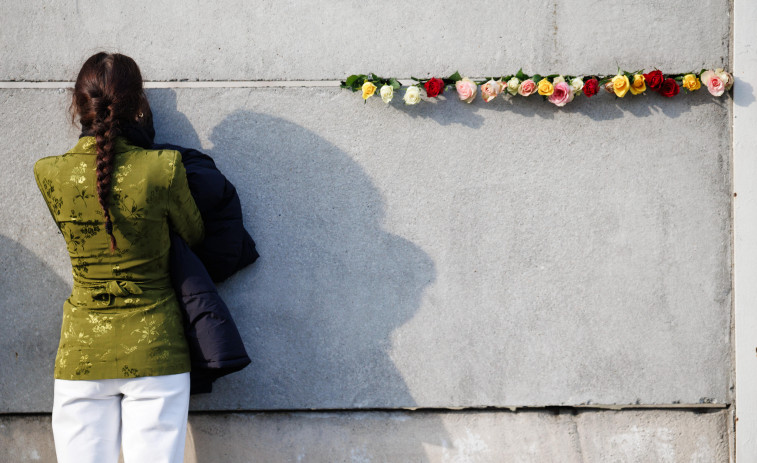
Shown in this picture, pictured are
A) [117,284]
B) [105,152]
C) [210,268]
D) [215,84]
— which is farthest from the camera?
[215,84]

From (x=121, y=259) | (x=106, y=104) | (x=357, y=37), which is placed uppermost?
(x=357, y=37)

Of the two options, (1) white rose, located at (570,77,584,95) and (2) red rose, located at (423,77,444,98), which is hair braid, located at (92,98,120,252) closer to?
(2) red rose, located at (423,77,444,98)

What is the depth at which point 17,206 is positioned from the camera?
9.76 ft

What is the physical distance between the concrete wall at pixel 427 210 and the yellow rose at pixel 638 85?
0.31ft

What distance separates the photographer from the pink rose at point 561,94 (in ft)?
9.41

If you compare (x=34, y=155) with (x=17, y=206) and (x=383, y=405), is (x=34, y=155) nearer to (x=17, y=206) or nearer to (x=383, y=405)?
(x=17, y=206)

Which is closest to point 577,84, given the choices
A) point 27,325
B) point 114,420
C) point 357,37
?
point 357,37

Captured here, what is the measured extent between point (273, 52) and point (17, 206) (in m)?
1.48

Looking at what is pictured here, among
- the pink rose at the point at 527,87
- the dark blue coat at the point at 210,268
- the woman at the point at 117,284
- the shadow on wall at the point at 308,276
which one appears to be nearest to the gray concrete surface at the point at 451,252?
the shadow on wall at the point at 308,276

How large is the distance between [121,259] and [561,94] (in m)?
2.09

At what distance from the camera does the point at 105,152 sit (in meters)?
2.12

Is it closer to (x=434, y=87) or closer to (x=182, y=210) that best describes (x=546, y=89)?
(x=434, y=87)

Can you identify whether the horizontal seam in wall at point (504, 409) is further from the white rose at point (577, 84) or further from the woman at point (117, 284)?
the white rose at point (577, 84)

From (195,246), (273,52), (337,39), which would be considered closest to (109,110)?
(195,246)
